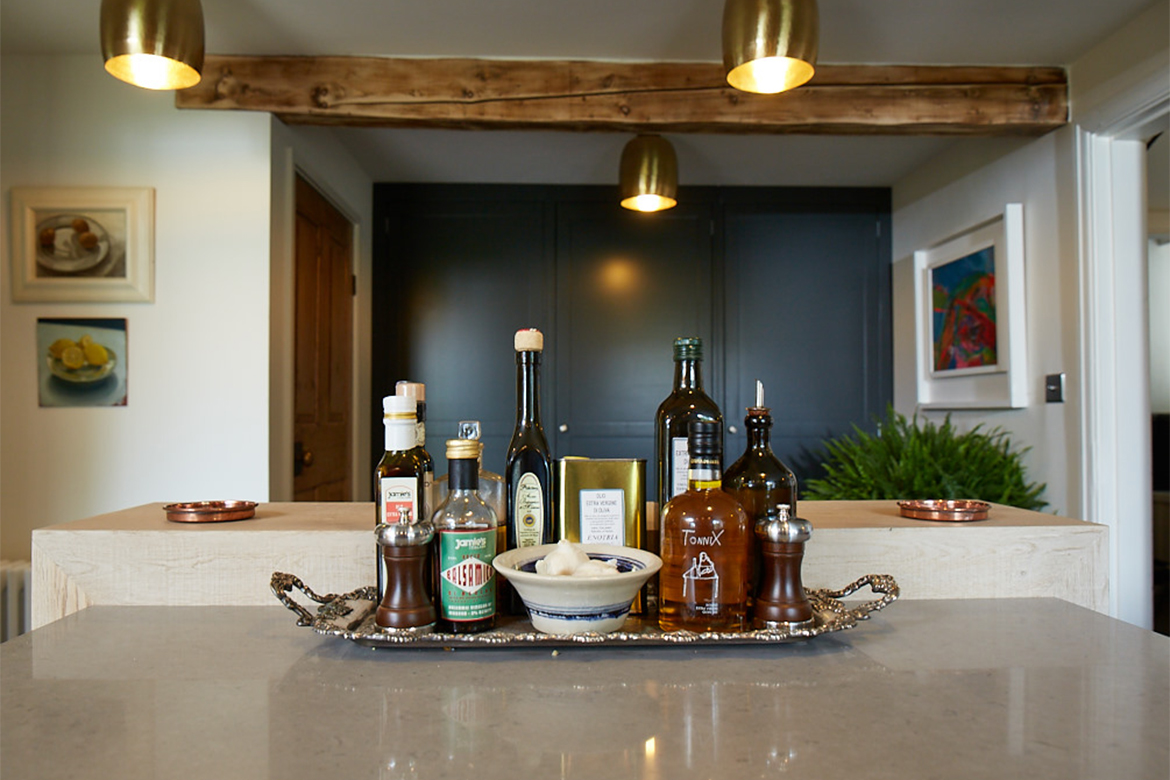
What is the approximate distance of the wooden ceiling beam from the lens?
2.50m

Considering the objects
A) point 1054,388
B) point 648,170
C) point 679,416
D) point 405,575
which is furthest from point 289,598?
point 1054,388

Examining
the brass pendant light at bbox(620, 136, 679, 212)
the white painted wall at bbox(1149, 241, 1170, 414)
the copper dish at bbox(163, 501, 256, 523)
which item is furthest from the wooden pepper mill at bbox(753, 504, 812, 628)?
the white painted wall at bbox(1149, 241, 1170, 414)

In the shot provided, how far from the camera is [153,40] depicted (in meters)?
1.77

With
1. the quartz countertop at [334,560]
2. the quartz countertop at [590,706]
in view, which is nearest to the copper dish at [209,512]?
the quartz countertop at [334,560]

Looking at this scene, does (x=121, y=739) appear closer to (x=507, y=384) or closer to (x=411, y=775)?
(x=411, y=775)

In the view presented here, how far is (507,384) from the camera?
384 centimetres

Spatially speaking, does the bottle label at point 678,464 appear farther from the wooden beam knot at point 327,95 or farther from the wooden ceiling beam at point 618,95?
the wooden beam knot at point 327,95

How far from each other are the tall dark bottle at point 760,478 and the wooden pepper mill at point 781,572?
0.26ft

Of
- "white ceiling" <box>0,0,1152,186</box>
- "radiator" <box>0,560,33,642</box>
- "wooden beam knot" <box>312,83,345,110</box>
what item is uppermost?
"white ceiling" <box>0,0,1152,186</box>

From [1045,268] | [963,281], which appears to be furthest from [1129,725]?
[963,281]

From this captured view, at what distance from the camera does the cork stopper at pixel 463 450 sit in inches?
33.2

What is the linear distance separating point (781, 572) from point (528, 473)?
0.30 m

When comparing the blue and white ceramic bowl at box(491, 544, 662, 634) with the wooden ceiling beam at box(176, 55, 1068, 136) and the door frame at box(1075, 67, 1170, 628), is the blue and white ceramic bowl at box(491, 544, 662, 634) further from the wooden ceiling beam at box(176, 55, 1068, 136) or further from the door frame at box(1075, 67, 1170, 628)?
the door frame at box(1075, 67, 1170, 628)

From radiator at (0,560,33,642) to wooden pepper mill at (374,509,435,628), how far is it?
6.37 feet
